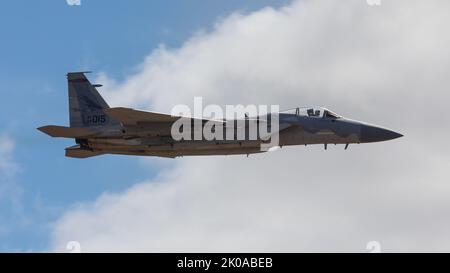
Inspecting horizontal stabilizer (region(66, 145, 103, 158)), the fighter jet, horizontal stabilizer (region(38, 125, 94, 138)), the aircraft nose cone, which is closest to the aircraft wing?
the fighter jet

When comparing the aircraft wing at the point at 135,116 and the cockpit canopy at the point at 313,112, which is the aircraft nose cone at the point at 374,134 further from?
the aircraft wing at the point at 135,116

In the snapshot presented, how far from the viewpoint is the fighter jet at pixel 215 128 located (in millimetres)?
35156

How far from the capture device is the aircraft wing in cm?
3447

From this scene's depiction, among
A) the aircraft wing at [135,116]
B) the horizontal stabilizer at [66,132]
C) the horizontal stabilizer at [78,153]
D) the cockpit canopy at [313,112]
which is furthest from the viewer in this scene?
the horizontal stabilizer at [78,153]

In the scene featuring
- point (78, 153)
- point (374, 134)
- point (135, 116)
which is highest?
point (135, 116)

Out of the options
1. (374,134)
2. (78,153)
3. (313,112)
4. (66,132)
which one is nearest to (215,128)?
(313,112)

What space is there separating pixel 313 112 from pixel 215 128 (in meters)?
4.15

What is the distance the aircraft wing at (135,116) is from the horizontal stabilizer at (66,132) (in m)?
1.54

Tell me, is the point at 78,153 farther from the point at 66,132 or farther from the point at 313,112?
the point at 313,112

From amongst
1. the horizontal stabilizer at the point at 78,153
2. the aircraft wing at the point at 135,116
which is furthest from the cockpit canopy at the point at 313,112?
the horizontal stabilizer at the point at 78,153

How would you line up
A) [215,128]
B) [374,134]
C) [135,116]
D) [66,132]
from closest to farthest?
[135,116] < [215,128] < [374,134] < [66,132]

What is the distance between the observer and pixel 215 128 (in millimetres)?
35188
